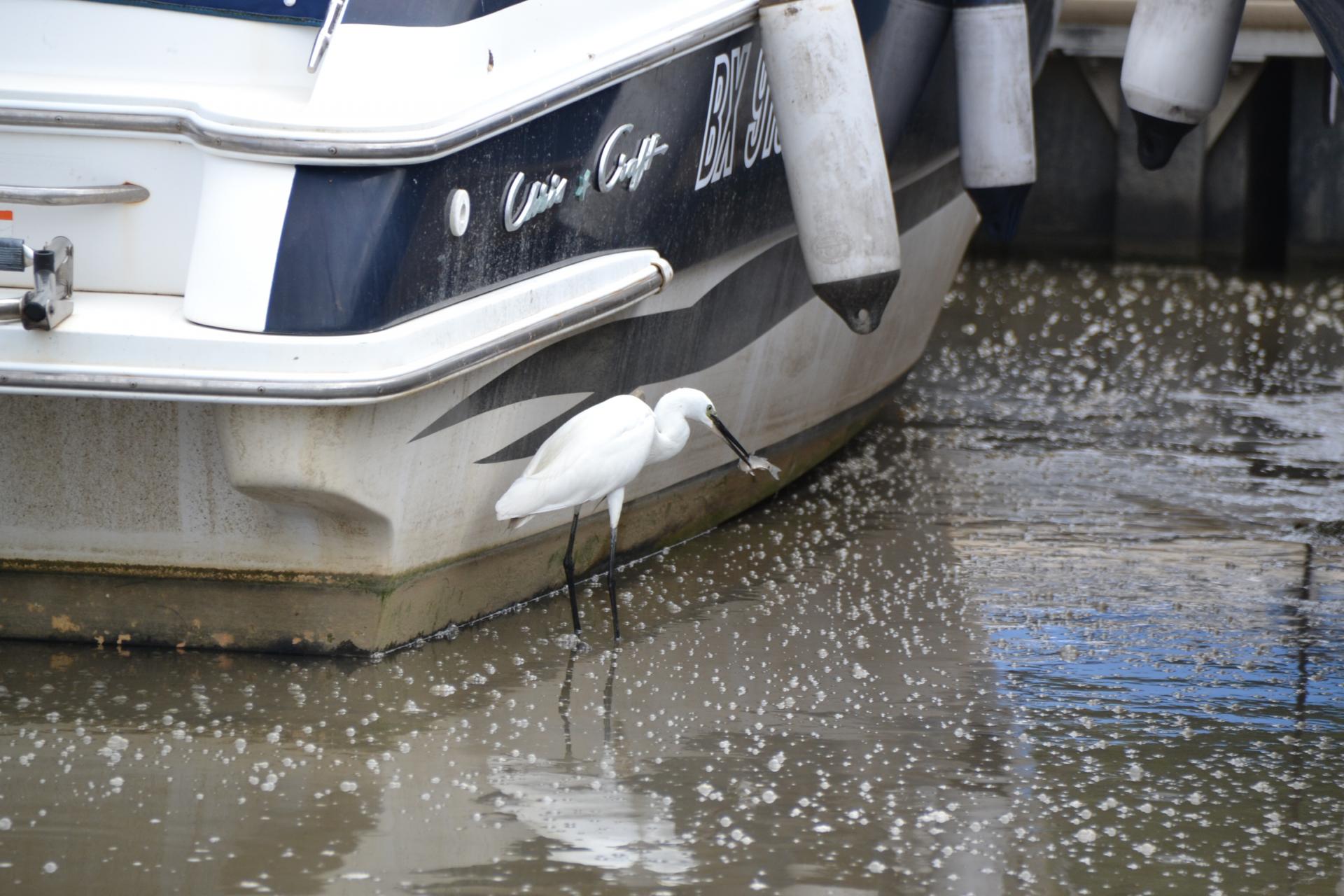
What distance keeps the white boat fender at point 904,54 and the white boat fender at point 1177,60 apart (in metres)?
0.68

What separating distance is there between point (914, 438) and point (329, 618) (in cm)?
343

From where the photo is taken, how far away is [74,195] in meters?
3.96

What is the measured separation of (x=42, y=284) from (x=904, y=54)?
10.4 ft

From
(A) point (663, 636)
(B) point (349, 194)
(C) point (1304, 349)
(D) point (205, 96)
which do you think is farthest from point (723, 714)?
(C) point (1304, 349)

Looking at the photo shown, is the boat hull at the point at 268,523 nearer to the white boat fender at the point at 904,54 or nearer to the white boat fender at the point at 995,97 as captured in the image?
the white boat fender at the point at 904,54

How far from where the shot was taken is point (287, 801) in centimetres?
345

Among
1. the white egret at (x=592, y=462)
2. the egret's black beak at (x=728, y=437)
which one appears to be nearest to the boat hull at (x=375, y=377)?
the white egret at (x=592, y=462)

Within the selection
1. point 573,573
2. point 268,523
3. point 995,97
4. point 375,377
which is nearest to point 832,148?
point 995,97

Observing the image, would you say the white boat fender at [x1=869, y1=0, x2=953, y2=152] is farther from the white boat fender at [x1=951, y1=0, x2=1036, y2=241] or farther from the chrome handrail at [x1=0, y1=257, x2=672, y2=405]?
the chrome handrail at [x1=0, y1=257, x2=672, y2=405]

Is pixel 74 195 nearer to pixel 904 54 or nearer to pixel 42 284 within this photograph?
pixel 42 284

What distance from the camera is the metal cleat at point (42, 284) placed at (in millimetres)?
3703

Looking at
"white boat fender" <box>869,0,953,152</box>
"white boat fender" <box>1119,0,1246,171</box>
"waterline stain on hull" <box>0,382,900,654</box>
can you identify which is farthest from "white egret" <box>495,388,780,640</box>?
"white boat fender" <box>1119,0,1246,171</box>

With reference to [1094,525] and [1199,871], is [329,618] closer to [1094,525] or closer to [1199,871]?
[1199,871]

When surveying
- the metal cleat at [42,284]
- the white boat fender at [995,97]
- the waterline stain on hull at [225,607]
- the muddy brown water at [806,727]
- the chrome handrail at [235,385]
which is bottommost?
the muddy brown water at [806,727]
